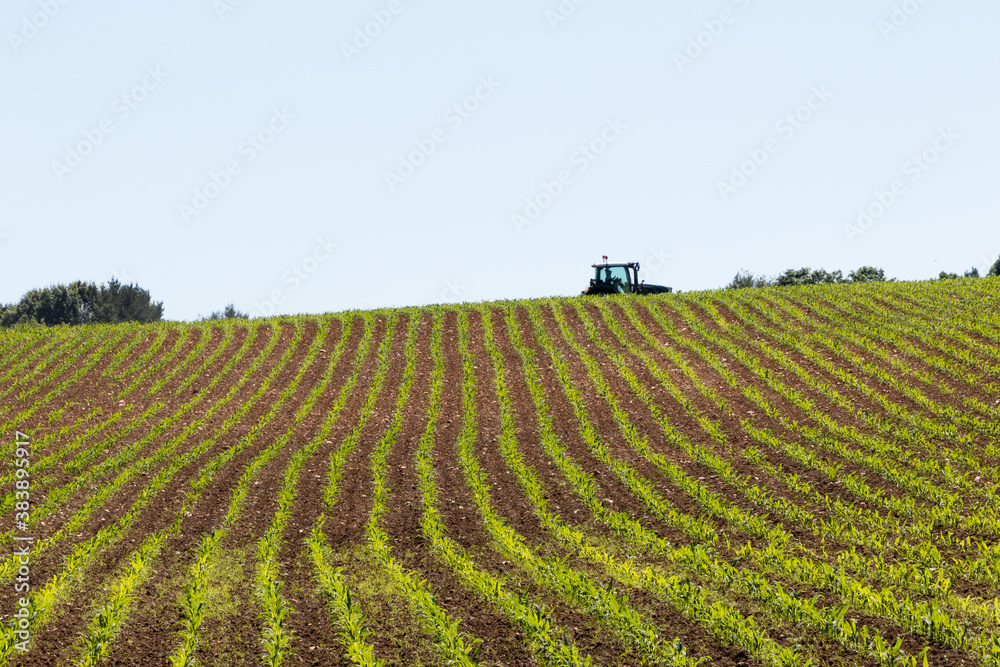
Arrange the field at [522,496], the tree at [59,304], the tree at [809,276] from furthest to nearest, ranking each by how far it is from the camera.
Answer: the tree at [59,304] → the tree at [809,276] → the field at [522,496]

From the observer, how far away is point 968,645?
755 cm

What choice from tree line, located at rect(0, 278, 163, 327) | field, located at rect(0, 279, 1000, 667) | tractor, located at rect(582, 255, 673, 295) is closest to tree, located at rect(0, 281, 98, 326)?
tree line, located at rect(0, 278, 163, 327)

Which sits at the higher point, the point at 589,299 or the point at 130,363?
the point at 589,299

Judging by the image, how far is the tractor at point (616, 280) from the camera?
35094mm

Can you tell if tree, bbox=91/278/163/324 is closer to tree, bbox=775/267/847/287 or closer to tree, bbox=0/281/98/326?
tree, bbox=0/281/98/326

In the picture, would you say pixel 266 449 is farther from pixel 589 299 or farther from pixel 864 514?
pixel 589 299

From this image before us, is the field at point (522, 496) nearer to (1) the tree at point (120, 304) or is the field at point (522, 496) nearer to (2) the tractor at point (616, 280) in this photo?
(2) the tractor at point (616, 280)

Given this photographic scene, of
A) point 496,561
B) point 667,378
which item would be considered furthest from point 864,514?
point 667,378

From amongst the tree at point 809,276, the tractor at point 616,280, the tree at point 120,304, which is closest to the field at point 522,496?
the tractor at point 616,280

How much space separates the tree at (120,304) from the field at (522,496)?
2196 inches

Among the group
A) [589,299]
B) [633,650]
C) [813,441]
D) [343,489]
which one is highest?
[589,299]

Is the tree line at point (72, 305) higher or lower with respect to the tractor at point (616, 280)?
higher

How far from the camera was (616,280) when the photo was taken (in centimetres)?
3534

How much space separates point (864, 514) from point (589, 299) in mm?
21896
